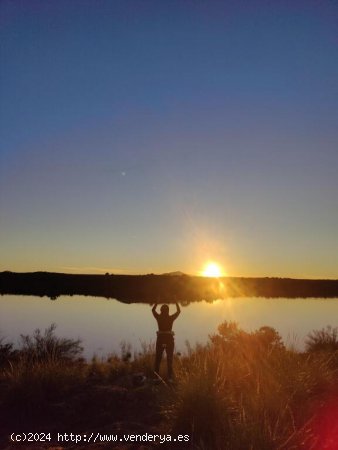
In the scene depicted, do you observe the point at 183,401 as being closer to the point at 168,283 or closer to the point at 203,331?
the point at 203,331

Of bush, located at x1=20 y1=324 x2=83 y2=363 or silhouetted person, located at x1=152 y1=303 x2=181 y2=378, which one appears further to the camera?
bush, located at x1=20 y1=324 x2=83 y2=363

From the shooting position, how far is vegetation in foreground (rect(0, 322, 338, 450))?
327 inches

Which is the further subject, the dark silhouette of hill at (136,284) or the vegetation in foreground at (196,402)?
the dark silhouette of hill at (136,284)

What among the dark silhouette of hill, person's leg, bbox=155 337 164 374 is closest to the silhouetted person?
person's leg, bbox=155 337 164 374

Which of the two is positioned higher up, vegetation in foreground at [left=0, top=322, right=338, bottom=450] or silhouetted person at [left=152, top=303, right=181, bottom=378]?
silhouetted person at [left=152, top=303, right=181, bottom=378]

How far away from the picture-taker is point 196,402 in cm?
909

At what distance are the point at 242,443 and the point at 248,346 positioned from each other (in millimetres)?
8436

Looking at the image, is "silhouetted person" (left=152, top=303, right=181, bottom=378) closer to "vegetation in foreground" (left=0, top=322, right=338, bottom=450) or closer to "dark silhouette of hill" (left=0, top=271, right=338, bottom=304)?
"vegetation in foreground" (left=0, top=322, right=338, bottom=450)

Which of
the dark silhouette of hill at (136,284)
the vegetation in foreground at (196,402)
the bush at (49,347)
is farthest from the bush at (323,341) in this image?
the dark silhouette of hill at (136,284)

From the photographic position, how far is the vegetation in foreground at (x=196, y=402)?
8.30 m

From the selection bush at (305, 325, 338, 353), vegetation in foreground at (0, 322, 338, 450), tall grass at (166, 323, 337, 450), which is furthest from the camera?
bush at (305, 325, 338, 353)

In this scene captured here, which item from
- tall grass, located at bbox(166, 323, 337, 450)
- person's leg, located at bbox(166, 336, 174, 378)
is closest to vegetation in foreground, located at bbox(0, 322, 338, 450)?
tall grass, located at bbox(166, 323, 337, 450)

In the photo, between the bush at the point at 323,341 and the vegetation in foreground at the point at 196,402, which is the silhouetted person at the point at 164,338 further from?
the bush at the point at 323,341

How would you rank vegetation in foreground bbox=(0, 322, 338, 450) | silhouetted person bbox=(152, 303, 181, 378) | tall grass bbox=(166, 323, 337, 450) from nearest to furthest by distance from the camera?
tall grass bbox=(166, 323, 337, 450), vegetation in foreground bbox=(0, 322, 338, 450), silhouetted person bbox=(152, 303, 181, 378)
